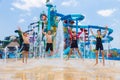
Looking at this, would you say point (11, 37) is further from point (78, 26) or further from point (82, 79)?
point (82, 79)

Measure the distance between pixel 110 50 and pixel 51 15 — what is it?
A: 8.13 metres

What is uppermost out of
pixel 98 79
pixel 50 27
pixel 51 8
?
pixel 51 8

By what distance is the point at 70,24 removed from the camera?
122ft

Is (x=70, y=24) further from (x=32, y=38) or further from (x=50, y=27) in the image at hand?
(x=32, y=38)

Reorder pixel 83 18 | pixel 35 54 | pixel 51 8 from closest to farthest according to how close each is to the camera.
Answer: pixel 35 54 < pixel 83 18 < pixel 51 8

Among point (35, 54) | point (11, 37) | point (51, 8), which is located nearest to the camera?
point (35, 54)

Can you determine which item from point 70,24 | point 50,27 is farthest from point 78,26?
point 50,27

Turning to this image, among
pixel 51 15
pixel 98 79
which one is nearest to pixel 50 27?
pixel 51 15

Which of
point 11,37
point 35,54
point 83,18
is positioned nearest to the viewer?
point 35,54

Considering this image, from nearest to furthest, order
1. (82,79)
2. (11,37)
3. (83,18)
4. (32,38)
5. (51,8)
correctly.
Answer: (82,79), (83,18), (51,8), (32,38), (11,37)

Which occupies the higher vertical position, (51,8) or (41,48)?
(51,8)

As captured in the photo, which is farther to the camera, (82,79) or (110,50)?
(110,50)

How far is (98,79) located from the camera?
6848mm

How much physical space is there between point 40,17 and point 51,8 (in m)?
3.91
